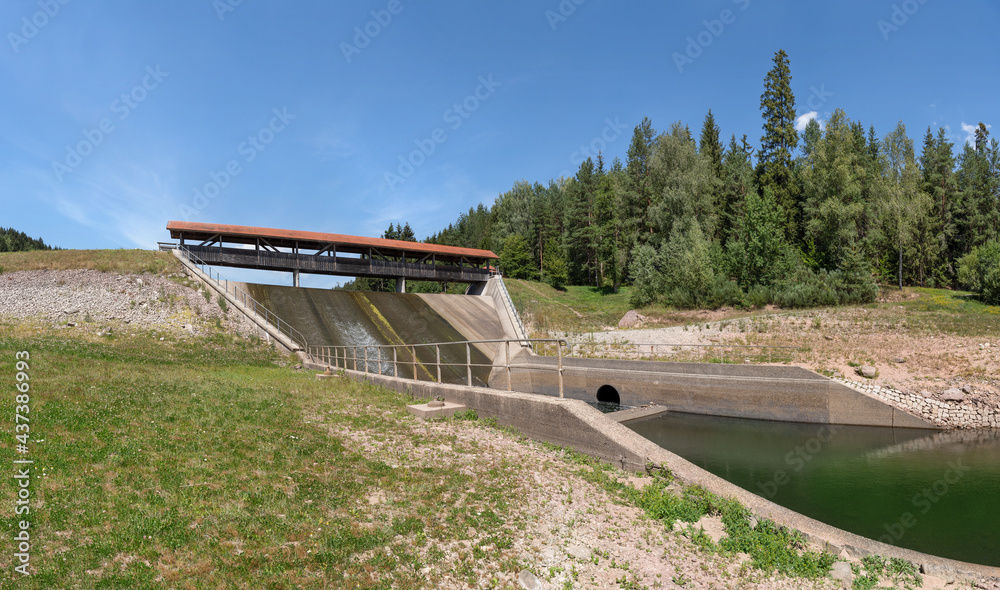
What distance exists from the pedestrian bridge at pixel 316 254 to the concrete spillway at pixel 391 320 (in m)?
3.63

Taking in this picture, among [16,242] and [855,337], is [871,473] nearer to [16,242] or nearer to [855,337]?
[855,337]

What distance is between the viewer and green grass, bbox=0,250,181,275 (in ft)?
90.1

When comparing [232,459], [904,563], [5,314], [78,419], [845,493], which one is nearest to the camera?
[904,563]

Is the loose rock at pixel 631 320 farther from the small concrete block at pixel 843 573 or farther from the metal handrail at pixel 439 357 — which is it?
the small concrete block at pixel 843 573

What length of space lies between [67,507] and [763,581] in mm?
6568

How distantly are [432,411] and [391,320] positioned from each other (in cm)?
2132

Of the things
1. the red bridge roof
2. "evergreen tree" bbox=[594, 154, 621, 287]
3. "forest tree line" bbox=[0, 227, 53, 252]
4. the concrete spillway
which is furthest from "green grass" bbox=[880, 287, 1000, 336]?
"forest tree line" bbox=[0, 227, 53, 252]

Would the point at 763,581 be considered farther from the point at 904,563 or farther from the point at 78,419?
the point at 78,419

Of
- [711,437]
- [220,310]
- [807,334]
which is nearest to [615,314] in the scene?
[807,334]

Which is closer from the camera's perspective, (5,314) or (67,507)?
(67,507)

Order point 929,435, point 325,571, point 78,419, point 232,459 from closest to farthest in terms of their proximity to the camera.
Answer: point 325,571 < point 232,459 < point 78,419 < point 929,435

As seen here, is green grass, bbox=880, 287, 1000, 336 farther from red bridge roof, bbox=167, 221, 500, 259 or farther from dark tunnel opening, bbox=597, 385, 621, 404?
red bridge roof, bbox=167, 221, 500, 259

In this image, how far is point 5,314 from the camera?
23000 millimetres
